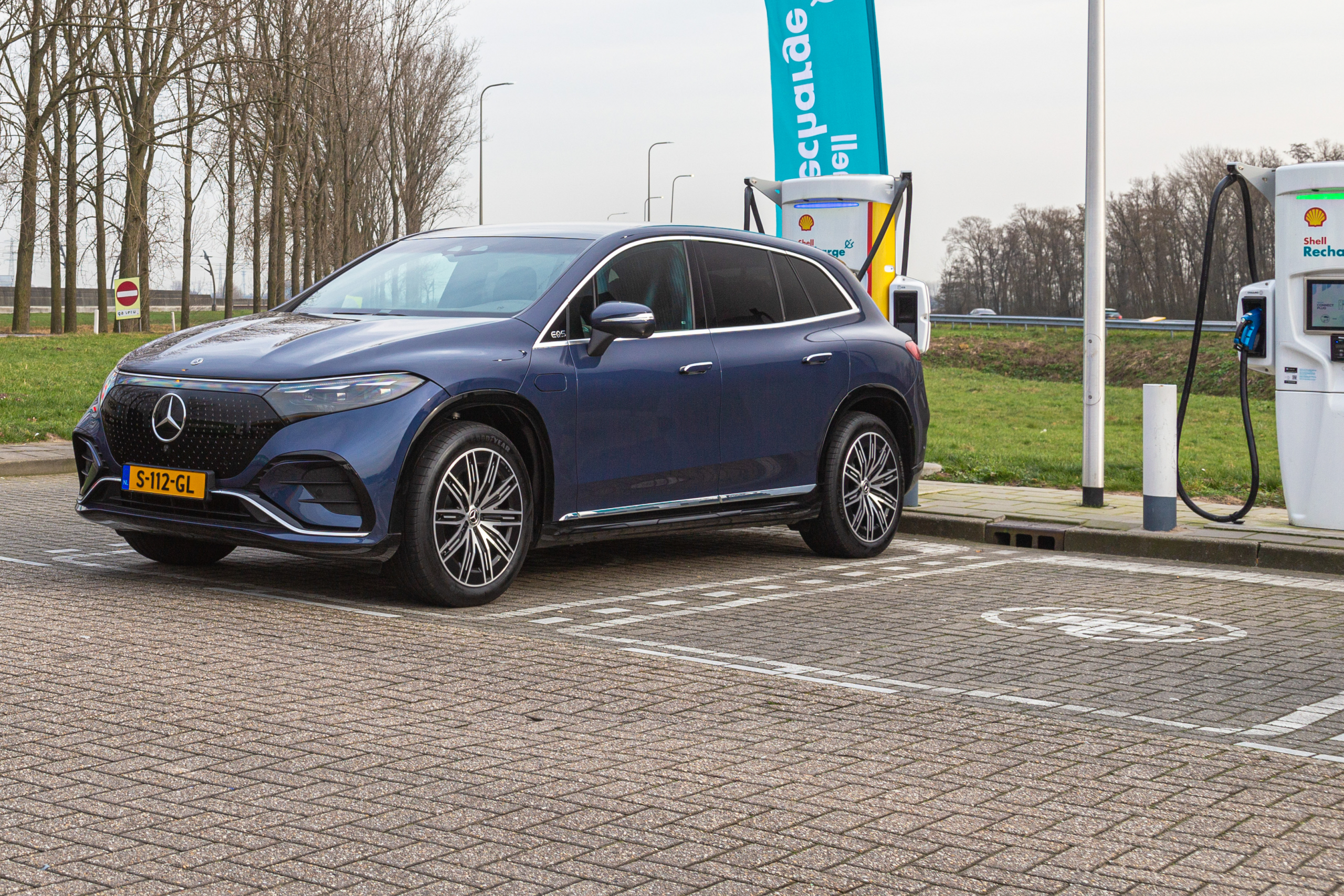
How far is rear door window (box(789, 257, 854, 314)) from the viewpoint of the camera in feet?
29.8

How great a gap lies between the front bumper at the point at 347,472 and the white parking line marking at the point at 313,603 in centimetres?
26

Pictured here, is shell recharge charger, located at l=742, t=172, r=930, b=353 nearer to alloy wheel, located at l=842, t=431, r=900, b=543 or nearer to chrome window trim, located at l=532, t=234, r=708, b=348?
alloy wheel, located at l=842, t=431, r=900, b=543

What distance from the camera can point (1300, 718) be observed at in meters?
5.38

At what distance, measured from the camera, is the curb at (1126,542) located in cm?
925

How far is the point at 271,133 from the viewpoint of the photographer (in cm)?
4150

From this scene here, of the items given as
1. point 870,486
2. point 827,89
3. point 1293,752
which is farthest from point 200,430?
point 827,89

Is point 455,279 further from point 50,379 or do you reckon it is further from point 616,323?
point 50,379

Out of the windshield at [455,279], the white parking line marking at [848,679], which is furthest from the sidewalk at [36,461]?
the white parking line marking at [848,679]

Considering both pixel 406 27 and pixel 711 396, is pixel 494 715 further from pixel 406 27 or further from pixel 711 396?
pixel 406 27

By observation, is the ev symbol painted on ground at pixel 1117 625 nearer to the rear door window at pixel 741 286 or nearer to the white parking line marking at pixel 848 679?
the white parking line marking at pixel 848 679

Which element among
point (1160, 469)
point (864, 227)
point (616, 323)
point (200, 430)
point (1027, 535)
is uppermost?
point (864, 227)

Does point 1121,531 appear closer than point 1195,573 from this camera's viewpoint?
No

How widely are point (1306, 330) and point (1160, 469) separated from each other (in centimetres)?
122

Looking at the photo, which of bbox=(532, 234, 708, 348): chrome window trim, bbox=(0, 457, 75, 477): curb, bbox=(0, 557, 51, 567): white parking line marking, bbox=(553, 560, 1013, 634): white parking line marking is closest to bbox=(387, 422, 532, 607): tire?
bbox=(553, 560, 1013, 634): white parking line marking
